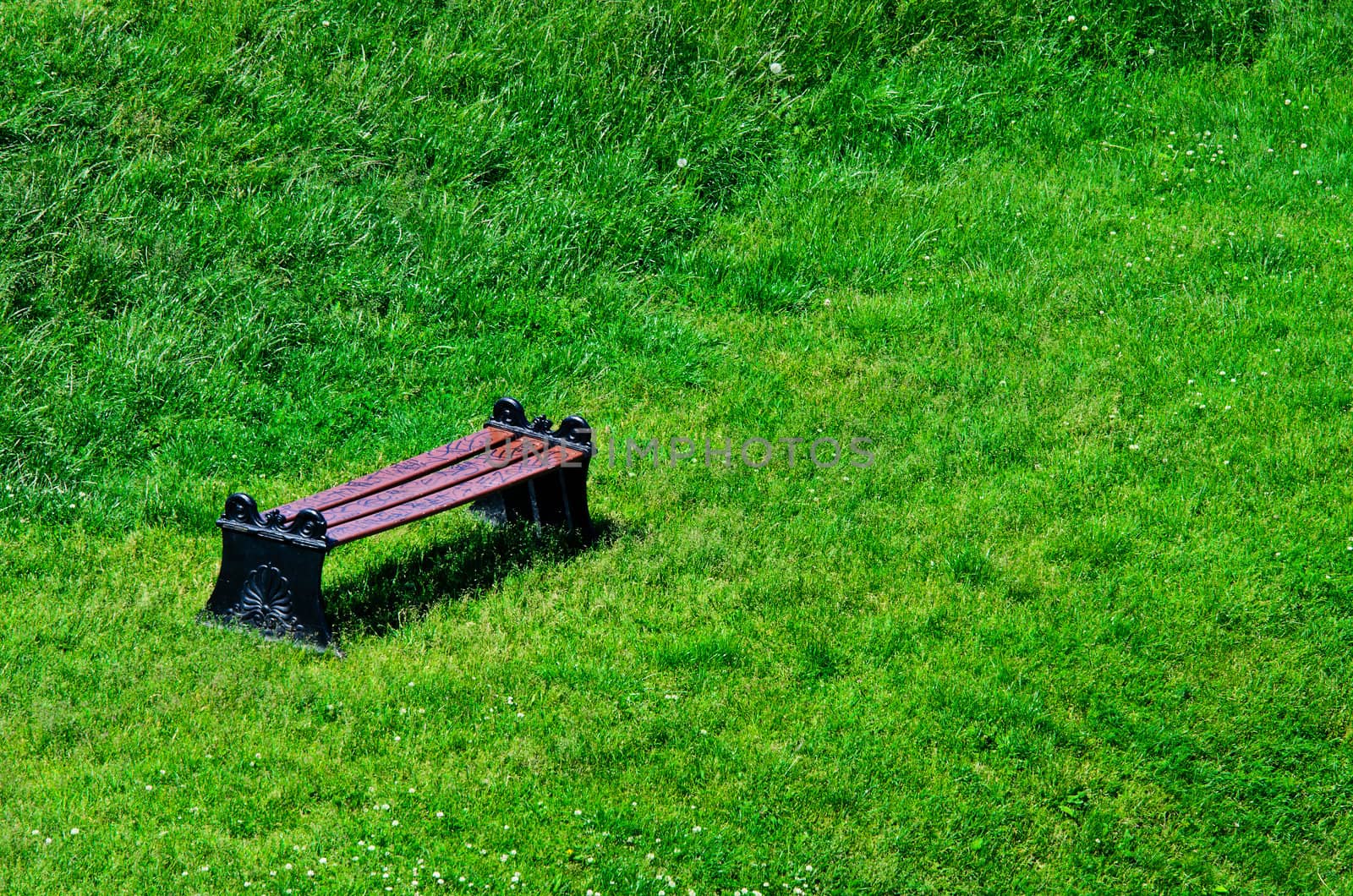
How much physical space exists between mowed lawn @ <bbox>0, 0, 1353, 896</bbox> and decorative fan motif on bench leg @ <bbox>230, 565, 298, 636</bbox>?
0.44 ft

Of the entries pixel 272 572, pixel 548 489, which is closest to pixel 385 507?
pixel 272 572

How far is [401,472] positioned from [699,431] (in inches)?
65.9

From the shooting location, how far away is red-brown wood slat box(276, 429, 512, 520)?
5.68 meters

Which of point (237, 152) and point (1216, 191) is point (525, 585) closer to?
point (237, 152)

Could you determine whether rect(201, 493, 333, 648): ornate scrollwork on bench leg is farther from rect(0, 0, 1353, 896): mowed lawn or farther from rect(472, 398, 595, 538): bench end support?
rect(472, 398, 595, 538): bench end support

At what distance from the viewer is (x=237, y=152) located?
8.17 metres

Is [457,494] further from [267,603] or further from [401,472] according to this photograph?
[267,603]

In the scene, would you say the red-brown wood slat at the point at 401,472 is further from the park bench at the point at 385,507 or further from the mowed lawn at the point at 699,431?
the mowed lawn at the point at 699,431

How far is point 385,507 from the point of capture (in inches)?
223

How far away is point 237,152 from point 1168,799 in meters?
6.21

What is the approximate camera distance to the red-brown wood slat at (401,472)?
18.6ft

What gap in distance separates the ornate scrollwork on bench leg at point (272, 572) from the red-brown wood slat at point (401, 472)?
12 cm

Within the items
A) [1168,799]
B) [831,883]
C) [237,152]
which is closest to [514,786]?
[831,883]

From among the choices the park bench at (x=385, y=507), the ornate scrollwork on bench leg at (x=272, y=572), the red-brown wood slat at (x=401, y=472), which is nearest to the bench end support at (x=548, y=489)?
the park bench at (x=385, y=507)
